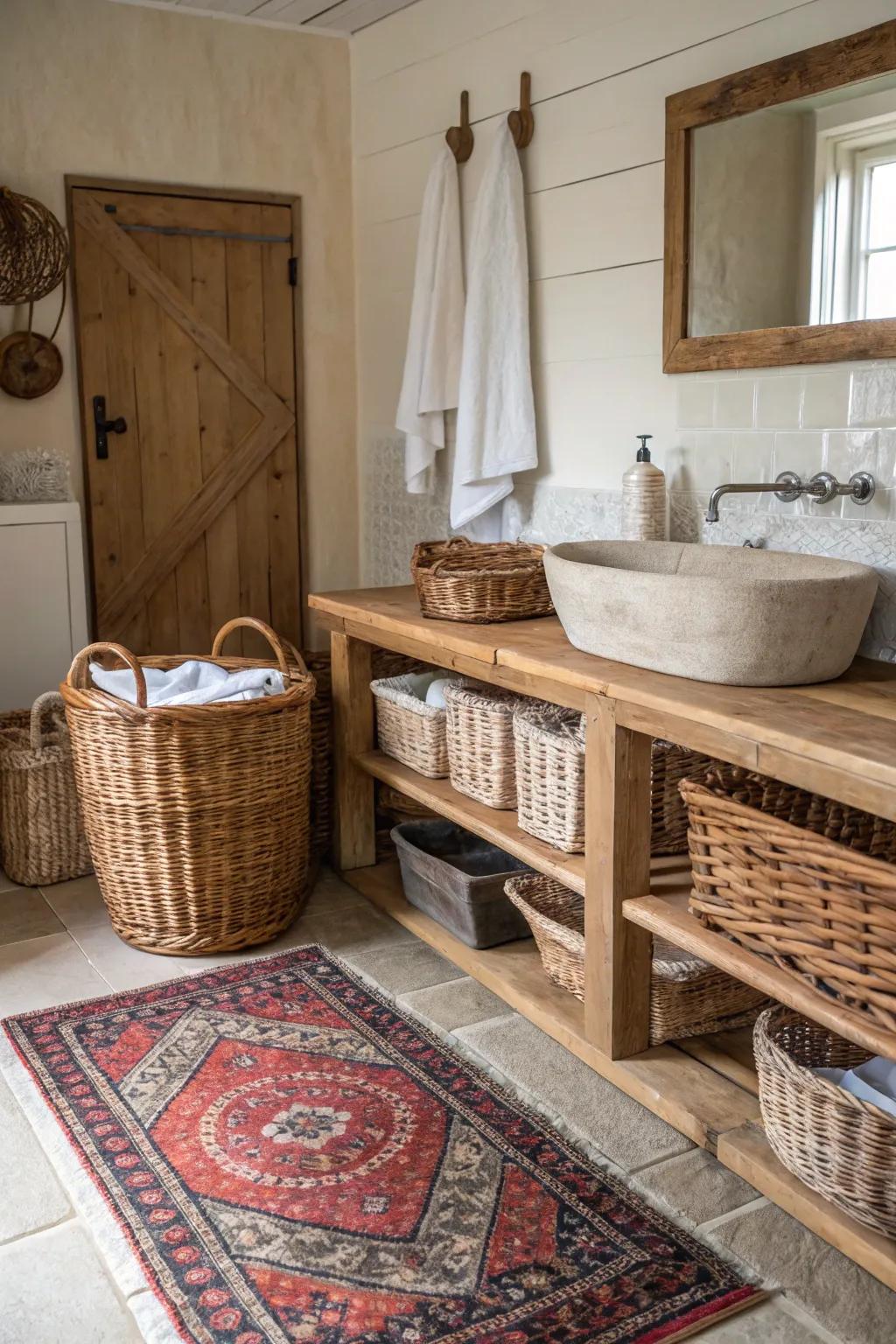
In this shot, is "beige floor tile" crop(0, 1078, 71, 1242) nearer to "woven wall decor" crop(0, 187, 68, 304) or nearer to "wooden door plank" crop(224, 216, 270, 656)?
"wooden door plank" crop(224, 216, 270, 656)

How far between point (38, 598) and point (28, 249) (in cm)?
102

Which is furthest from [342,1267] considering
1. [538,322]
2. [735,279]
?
[538,322]

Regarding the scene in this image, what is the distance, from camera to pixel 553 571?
227 cm

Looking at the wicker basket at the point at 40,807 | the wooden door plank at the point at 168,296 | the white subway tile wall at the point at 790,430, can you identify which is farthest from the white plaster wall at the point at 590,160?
the wicker basket at the point at 40,807

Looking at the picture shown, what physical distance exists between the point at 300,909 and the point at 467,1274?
139 cm

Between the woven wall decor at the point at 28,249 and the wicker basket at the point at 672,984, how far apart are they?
2335 millimetres

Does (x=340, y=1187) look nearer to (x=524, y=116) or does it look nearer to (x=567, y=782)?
(x=567, y=782)

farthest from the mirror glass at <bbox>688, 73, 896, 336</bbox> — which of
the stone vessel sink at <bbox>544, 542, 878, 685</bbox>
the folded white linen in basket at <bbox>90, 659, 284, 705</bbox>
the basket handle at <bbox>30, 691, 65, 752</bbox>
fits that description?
the basket handle at <bbox>30, 691, 65, 752</bbox>

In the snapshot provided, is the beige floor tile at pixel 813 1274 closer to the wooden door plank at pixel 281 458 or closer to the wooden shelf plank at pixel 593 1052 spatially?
the wooden shelf plank at pixel 593 1052

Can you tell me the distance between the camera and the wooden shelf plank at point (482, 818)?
92.2 inches

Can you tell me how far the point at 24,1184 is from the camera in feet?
6.49

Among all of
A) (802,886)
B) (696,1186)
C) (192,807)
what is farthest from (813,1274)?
(192,807)

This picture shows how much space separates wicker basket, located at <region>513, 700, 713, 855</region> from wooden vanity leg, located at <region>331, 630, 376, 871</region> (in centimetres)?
74

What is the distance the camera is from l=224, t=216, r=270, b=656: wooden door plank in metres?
4.11
